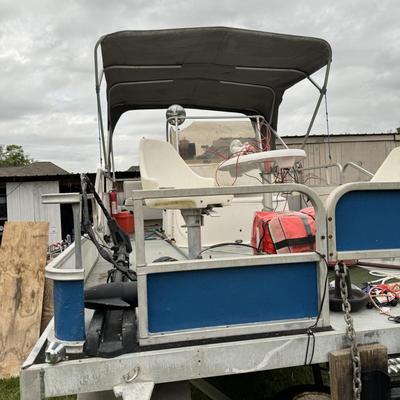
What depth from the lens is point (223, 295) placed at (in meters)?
1.81

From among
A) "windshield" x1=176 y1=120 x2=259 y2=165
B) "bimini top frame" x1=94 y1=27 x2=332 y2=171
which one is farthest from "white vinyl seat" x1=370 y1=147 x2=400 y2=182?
"windshield" x1=176 y1=120 x2=259 y2=165

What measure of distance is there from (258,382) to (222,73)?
3.07m

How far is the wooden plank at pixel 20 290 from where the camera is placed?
4.20 metres

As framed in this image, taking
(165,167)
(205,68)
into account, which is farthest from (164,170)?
(205,68)

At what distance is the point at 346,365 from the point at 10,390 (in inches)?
122

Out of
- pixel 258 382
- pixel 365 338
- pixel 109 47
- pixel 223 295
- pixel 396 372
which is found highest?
pixel 109 47

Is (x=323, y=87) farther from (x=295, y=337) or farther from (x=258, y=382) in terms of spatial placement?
(x=295, y=337)

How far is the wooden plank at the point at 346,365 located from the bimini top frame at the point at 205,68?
2724 mm

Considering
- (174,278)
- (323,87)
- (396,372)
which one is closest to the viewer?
(174,278)

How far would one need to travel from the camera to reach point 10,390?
146 inches

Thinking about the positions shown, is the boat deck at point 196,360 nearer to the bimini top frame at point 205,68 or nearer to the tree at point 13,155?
the bimini top frame at point 205,68

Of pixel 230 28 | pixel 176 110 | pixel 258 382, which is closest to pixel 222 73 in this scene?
pixel 176 110

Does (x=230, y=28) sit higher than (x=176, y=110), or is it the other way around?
(x=230, y=28)

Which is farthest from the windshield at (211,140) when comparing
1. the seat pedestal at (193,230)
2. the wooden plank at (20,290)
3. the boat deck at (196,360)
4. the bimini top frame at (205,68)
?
the boat deck at (196,360)
